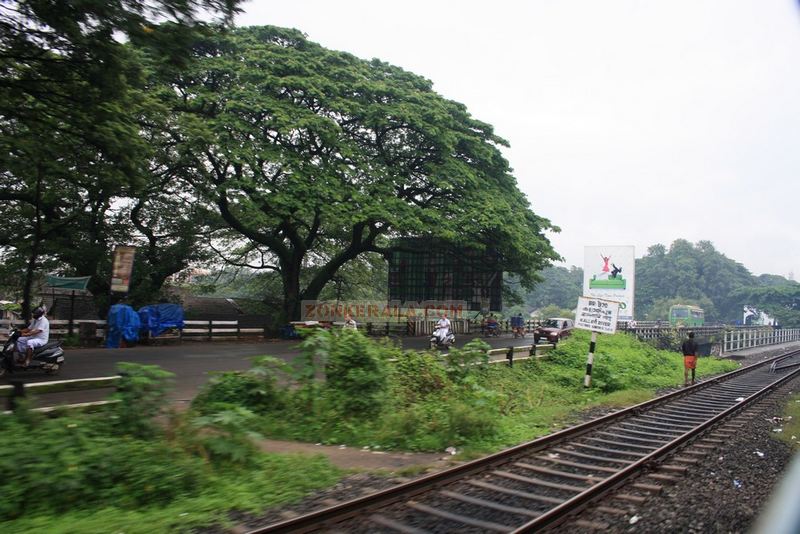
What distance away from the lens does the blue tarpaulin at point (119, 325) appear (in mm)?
17281

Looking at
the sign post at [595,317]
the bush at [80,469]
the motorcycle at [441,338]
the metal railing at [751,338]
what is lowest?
the metal railing at [751,338]

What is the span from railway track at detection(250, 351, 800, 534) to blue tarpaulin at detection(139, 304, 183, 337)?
14.9 meters

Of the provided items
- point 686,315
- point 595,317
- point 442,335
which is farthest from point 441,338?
point 686,315

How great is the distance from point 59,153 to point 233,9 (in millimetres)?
6115

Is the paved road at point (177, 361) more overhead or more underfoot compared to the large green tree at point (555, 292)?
more underfoot

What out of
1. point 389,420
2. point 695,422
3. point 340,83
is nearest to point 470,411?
point 389,420

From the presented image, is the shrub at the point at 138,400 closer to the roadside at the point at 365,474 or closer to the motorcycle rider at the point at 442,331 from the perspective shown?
the roadside at the point at 365,474

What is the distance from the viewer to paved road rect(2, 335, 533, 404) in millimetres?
10445

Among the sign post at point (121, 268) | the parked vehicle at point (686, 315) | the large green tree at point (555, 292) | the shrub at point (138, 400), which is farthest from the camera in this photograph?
the large green tree at point (555, 292)

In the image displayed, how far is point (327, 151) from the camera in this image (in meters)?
22.3

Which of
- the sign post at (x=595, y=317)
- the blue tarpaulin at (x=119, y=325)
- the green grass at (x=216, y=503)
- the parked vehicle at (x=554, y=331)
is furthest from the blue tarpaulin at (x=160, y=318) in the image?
the parked vehicle at (x=554, y=331)

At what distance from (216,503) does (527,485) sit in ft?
11.2

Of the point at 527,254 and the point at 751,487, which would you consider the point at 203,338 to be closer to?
the point at 527,254

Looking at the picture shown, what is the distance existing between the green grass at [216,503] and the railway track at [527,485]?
0.85 metres
